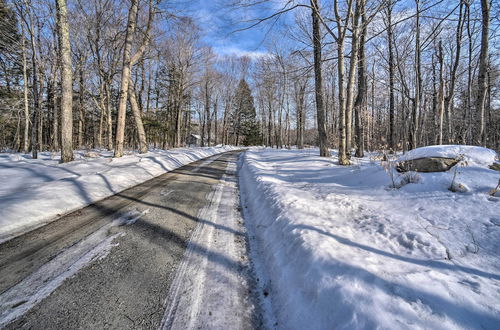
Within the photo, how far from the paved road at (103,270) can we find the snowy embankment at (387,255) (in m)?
0.47

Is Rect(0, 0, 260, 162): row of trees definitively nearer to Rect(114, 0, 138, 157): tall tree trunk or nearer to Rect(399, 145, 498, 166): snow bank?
Rect(114, 0, 138, 157): tall tree trunk

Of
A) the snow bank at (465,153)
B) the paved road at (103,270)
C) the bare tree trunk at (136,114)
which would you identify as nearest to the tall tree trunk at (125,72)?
the bare tree trunk at (136,114)

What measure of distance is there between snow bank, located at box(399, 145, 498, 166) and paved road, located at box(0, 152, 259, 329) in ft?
14.9

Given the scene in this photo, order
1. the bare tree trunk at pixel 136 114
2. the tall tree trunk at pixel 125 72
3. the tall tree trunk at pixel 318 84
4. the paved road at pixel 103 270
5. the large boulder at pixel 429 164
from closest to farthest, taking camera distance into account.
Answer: the paved road at pixel 103 270
the large boulder at pixel 429 164
the tall tree trunk at pixel 318 84
the tall tree trunk at pixel 125 72
the bare tree trunk at pixel 136 114

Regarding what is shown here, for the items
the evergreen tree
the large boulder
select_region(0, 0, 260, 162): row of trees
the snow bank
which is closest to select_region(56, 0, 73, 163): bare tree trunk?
select_region(0, 0, 260, 162): row of trees

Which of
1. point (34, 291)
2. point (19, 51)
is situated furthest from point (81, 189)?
point (19, 51)

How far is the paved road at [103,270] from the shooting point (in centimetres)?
166

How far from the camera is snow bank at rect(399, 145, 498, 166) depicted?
4.20 metres

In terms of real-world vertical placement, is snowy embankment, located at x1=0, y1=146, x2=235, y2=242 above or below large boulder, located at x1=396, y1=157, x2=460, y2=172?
below

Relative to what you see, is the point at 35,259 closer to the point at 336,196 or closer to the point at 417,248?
the point at 417,248

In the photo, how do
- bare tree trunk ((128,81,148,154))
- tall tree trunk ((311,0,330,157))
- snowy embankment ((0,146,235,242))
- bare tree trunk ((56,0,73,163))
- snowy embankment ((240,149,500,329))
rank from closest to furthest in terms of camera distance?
snowy embankment ((240,149,500,329)), snowy embankment ((0,146,235,242)), bare tree trunk ((56,0,73,163)), tall tree trunk ((311,0,330,157)), bare tree trunk ((128,81,148,154))

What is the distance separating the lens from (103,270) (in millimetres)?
2201

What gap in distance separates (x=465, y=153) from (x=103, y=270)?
6.77 metres

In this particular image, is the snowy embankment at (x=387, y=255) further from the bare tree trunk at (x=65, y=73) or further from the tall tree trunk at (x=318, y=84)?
the bare tree trunk at (x=65, y=73)
